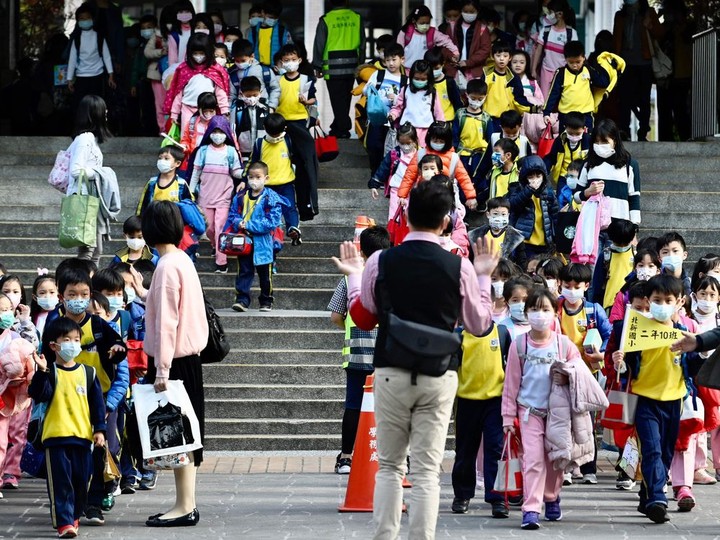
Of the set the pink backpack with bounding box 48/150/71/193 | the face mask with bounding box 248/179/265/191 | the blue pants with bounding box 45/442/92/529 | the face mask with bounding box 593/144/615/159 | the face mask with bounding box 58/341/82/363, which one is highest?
the face mask with bounding box 593/144/615/159

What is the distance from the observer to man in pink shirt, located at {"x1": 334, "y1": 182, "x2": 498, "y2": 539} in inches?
322

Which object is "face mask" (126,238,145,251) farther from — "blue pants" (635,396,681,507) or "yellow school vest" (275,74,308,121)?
"blue pants" (635,396,681,507)

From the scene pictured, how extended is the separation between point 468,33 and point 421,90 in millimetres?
2292

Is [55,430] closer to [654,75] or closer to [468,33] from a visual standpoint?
[468,33]

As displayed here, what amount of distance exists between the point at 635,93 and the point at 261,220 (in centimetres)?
742

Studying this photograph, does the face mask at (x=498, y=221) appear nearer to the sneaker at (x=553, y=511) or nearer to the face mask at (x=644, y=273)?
the face mask at (x=644, y=273)

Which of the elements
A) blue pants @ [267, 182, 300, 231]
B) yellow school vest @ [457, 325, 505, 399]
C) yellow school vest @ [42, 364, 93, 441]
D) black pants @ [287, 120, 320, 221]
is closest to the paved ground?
yellow school vest @ [42, 364, 93, 441]

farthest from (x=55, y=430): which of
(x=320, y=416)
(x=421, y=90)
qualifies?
(x=421, y=90)

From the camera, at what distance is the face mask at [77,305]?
34.4 feet

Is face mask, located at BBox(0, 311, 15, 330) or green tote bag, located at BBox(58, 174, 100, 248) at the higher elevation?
green tote bag, located at BBox(58, 174, 100, 248)

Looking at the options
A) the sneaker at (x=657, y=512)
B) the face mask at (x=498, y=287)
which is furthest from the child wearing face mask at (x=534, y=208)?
the sneaker at (x=657, y=512)

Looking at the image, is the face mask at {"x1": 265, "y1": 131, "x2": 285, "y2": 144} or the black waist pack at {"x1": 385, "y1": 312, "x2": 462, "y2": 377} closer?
the black waist pack at {"x1": 385, "y1": 312, "x2": 462, "y2": 377}

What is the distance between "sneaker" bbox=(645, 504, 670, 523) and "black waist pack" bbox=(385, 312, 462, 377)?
2645 mm

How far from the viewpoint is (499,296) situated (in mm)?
11430
